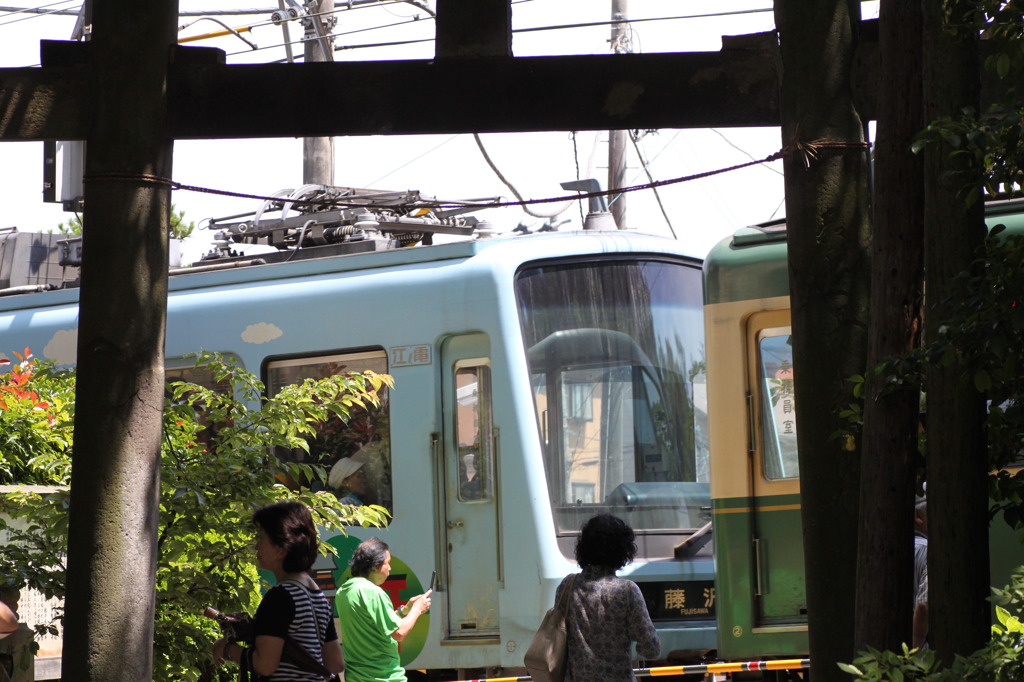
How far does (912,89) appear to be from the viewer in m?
3.97

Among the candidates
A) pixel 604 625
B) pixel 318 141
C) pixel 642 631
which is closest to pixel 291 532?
pixel 604 625

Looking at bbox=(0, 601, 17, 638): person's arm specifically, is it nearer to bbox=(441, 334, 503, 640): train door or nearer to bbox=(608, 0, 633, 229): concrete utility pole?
bbox=(441, 334, 503, 640): train door

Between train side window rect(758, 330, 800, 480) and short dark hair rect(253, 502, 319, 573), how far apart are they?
3.94 metres

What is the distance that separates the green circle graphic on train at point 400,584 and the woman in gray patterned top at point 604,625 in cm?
381

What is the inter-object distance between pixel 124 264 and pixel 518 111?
5.28 ft

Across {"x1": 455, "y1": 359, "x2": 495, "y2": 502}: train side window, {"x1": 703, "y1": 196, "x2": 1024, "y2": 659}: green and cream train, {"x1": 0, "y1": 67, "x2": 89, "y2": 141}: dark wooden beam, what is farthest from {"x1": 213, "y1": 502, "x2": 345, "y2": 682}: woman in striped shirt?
{"x1": 455, "y1": 359, "x2": 495, "y2": 502}: train side window

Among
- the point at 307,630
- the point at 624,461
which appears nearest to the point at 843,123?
the point at 307,630

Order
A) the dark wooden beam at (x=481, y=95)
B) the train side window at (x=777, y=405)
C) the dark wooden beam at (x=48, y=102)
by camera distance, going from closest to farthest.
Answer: the dark wooden beam at (x=481, y=95)
the dark wooden beam at (x=48, y=102)
the train side window at (x=777, y=405)

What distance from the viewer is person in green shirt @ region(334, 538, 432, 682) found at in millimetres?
6938

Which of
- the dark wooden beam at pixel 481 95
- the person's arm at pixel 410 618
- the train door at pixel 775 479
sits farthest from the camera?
the train door at pixel 775 479

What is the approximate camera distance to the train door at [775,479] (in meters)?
8.14

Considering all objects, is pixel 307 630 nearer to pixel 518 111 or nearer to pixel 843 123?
pixel 518 111

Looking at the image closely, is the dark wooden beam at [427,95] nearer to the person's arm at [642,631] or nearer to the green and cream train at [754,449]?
the person's arm at [642,631]

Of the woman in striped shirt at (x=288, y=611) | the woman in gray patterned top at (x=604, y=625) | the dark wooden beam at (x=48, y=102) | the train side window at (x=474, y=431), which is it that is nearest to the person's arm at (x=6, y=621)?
the woman in striped shirt at (x=288, y=611)
